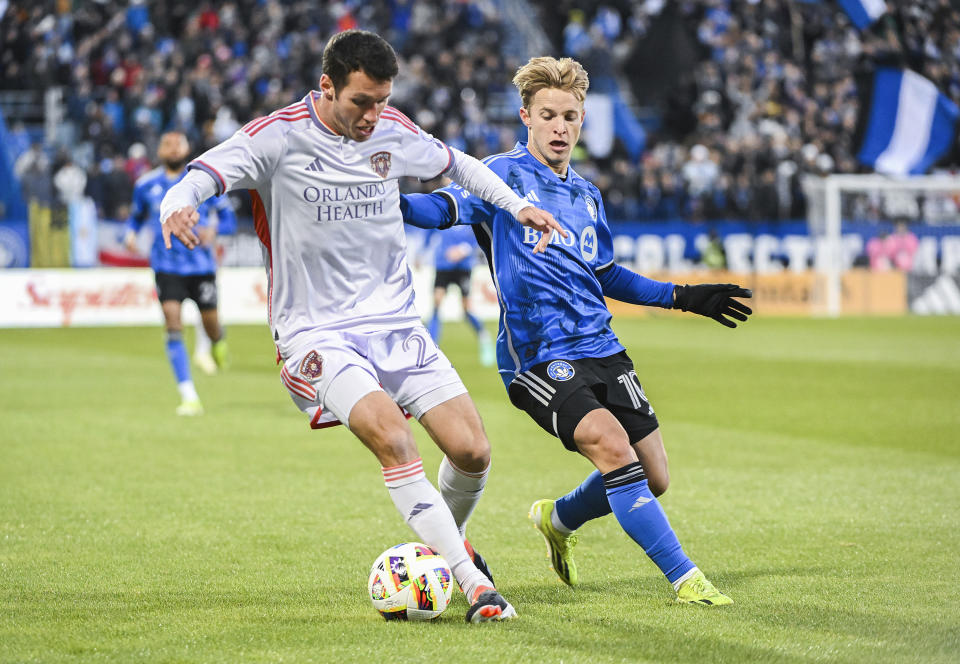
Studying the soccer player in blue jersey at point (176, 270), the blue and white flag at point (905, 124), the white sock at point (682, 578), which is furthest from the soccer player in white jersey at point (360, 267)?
the blue and white flag at point (905, 124)

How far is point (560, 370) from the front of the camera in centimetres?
513

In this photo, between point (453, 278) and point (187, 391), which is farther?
point (453, 278)

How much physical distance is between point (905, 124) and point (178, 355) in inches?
837

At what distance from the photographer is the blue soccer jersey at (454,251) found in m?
14.8

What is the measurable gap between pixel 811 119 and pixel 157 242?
22997 mm

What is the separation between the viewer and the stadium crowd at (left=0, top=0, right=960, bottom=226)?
2675 cm

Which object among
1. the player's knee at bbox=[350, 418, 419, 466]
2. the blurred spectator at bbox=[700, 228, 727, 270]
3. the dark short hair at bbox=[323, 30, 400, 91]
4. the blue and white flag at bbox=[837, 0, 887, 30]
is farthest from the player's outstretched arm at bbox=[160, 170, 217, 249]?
the blue and white flag at bbox=[837, 0, 887, 30]

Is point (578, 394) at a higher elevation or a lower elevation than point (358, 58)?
lower

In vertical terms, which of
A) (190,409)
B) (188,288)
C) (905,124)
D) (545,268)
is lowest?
(190,409)

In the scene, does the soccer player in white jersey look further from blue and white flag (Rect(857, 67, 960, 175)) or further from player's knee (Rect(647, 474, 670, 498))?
blue and white flag (Rect(857, 67, 960, 175))

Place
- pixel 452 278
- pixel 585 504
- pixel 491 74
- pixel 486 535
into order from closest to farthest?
pixel 585 504 < pixel 486 535 < pixel 452 278 < pixel 491 74

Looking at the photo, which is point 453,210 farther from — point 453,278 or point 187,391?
point 453,278

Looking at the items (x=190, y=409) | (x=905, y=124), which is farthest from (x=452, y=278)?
(x=905, y=124)

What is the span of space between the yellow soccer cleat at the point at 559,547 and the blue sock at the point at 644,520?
0.55 metres
